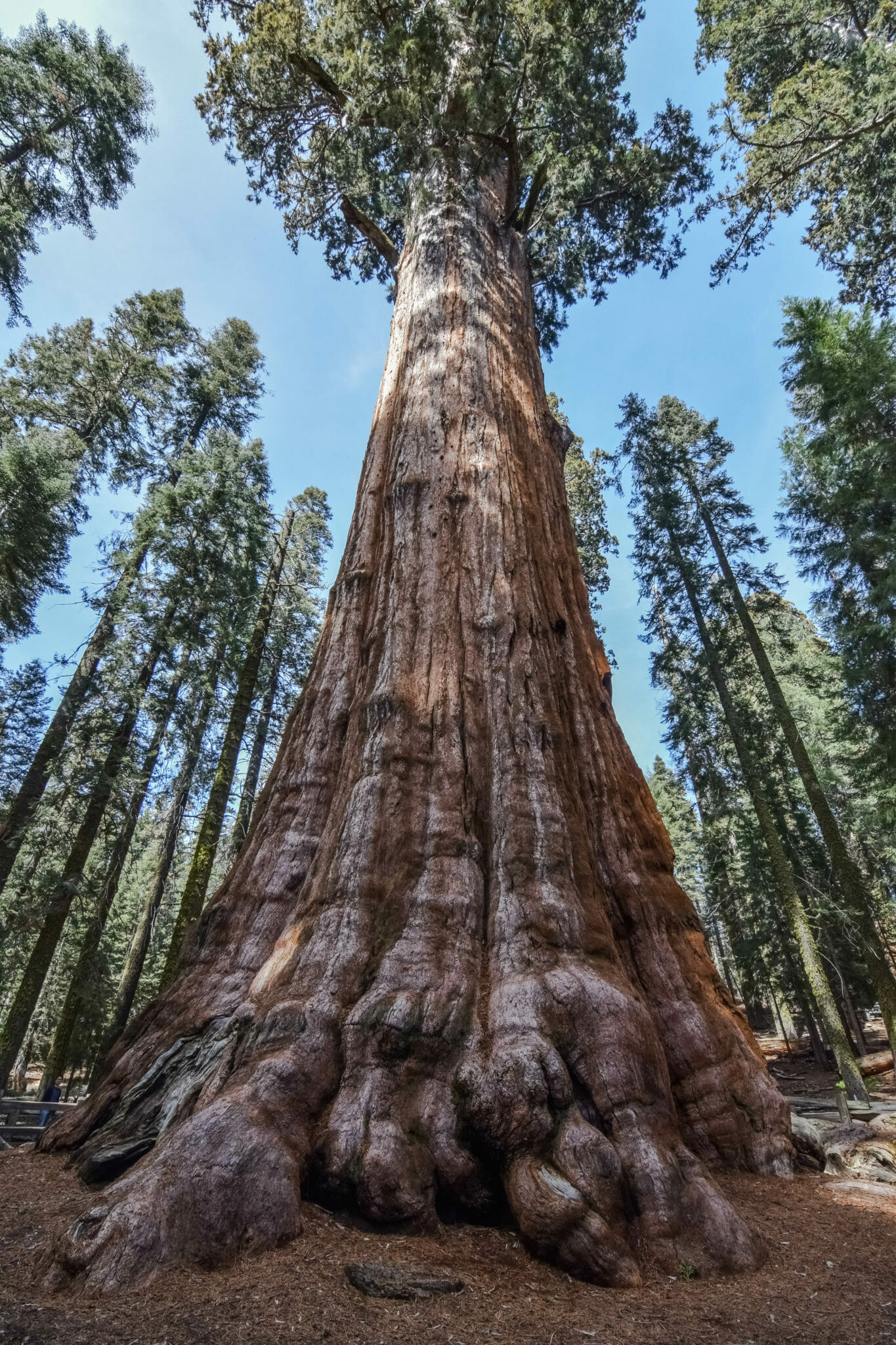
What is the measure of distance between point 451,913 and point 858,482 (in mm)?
13339

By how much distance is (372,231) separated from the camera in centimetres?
1010

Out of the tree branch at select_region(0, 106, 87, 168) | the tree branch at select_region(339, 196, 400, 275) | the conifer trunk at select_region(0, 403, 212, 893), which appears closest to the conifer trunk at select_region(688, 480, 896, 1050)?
the tree branch at select_region(339, 196, 400, 275)

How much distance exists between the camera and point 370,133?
951 centimetres

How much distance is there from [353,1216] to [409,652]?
3224 millimetres

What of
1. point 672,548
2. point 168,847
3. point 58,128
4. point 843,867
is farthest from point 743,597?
point 58,128

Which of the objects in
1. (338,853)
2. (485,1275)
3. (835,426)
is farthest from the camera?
(835,426)

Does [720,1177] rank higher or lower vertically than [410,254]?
lower

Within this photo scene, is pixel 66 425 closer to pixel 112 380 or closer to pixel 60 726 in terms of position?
pixel 112 380

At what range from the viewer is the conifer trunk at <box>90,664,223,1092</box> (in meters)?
12.3

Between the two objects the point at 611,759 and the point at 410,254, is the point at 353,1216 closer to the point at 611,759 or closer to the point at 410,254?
the point at 611,759

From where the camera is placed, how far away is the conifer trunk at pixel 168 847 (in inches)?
485

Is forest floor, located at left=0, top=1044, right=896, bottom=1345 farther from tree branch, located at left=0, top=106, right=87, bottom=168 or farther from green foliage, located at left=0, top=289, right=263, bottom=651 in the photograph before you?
tree branch, located at left=0, top=106, right=87, bottom=168

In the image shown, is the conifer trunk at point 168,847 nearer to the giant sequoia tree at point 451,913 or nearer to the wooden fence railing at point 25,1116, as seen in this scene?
the wooden fence railing at point 25,1116

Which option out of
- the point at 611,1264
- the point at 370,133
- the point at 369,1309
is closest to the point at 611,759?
the point at 611,1264
